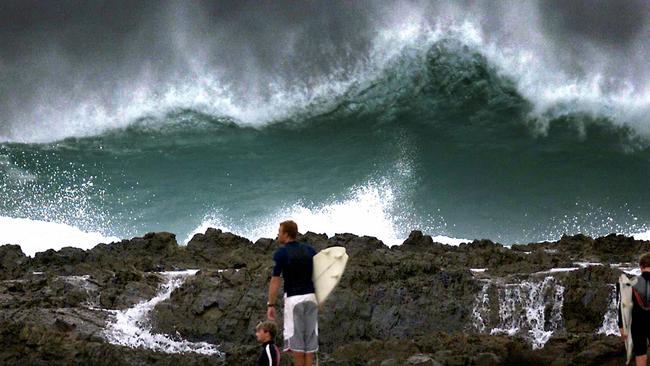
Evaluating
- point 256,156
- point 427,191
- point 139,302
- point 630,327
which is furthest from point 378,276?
point 256,156

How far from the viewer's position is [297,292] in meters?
9.83

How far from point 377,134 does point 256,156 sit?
2772mm

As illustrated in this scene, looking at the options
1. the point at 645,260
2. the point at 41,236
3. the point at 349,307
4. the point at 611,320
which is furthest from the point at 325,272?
the point at 41,236

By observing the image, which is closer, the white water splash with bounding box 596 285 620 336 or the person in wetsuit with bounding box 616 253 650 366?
the person in wetsuit with bounding box 616 253 650 366

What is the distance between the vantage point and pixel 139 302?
14.1 m

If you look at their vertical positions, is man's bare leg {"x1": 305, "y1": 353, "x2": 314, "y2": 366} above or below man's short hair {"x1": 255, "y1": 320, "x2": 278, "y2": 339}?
→ below

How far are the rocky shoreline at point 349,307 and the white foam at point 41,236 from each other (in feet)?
18.0

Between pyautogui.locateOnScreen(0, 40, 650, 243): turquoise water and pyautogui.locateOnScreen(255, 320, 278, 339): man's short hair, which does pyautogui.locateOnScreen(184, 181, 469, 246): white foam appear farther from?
pyautogui.locateOnScreen(255, 320, 278, 339): man's short hair

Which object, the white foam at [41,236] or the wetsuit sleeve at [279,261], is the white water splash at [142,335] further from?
the white foam at [41,236]

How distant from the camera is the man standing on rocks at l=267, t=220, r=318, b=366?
9727 millimetres

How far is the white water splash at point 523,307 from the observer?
13.3 m

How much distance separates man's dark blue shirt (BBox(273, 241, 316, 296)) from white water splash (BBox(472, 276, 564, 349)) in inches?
157

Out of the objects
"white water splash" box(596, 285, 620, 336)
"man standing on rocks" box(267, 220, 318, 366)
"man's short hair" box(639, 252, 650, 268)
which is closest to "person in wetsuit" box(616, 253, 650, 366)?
"man's short hair" box(639, 252, 650, 268)

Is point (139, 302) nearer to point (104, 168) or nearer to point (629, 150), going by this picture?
point (104, 168)
